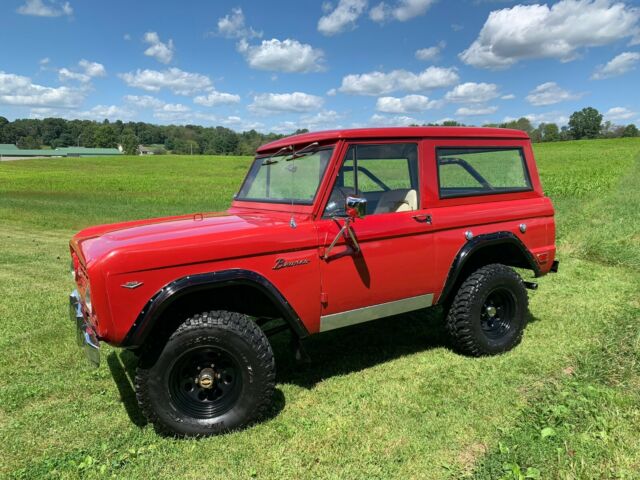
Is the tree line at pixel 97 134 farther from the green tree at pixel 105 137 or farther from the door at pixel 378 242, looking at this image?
the door at pixel 378 242

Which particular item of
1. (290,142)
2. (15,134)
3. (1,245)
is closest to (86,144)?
(15,134)

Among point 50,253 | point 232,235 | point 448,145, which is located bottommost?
point 50,253

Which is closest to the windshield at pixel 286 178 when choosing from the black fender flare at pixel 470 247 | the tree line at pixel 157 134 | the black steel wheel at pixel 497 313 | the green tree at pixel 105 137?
the black fender flare at pixel 470 247

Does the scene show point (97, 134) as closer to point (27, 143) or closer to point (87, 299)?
point (27, 143)

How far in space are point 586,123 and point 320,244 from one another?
365ft

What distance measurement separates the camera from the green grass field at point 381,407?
2.78 m

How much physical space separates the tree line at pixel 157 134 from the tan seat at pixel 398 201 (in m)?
72.7

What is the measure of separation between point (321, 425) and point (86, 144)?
430 ft

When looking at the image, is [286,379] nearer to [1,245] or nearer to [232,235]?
[232,235]

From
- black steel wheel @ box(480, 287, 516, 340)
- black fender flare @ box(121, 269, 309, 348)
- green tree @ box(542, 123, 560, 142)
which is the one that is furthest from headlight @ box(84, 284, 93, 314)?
green tree @ box(542, 123, 560, 142)

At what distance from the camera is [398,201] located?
3986 mm

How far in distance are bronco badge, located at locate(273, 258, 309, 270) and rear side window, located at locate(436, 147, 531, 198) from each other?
56.2 inches

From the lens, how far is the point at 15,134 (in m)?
124

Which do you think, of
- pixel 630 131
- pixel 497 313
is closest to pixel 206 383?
pixel 497 313
